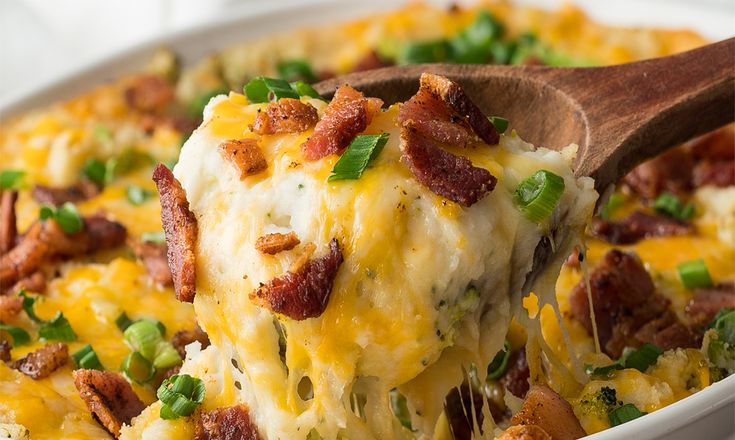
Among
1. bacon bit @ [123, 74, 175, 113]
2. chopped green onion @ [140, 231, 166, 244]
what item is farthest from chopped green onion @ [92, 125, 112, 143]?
chopped green onion @ [140, 231, 166, 244]

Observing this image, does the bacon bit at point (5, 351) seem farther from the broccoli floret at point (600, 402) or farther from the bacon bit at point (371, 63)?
the bacon bit at point (371, 63)

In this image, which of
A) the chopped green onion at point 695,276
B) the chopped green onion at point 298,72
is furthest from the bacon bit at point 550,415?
the chopped green onion at point 298,72

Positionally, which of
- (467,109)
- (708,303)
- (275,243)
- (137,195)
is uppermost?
(467,109)

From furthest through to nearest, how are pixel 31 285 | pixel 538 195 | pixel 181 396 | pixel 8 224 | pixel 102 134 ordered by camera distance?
pixel 102 134, pixel 8 224, pixel 31 285, pixel 181 396, pixel 538 195

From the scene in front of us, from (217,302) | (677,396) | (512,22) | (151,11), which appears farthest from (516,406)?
(151,11)

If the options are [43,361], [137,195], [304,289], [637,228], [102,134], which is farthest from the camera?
[102,134]

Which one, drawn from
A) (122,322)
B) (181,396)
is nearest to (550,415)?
(181,396)

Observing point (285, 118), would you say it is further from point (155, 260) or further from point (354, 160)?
point (155, 260)
